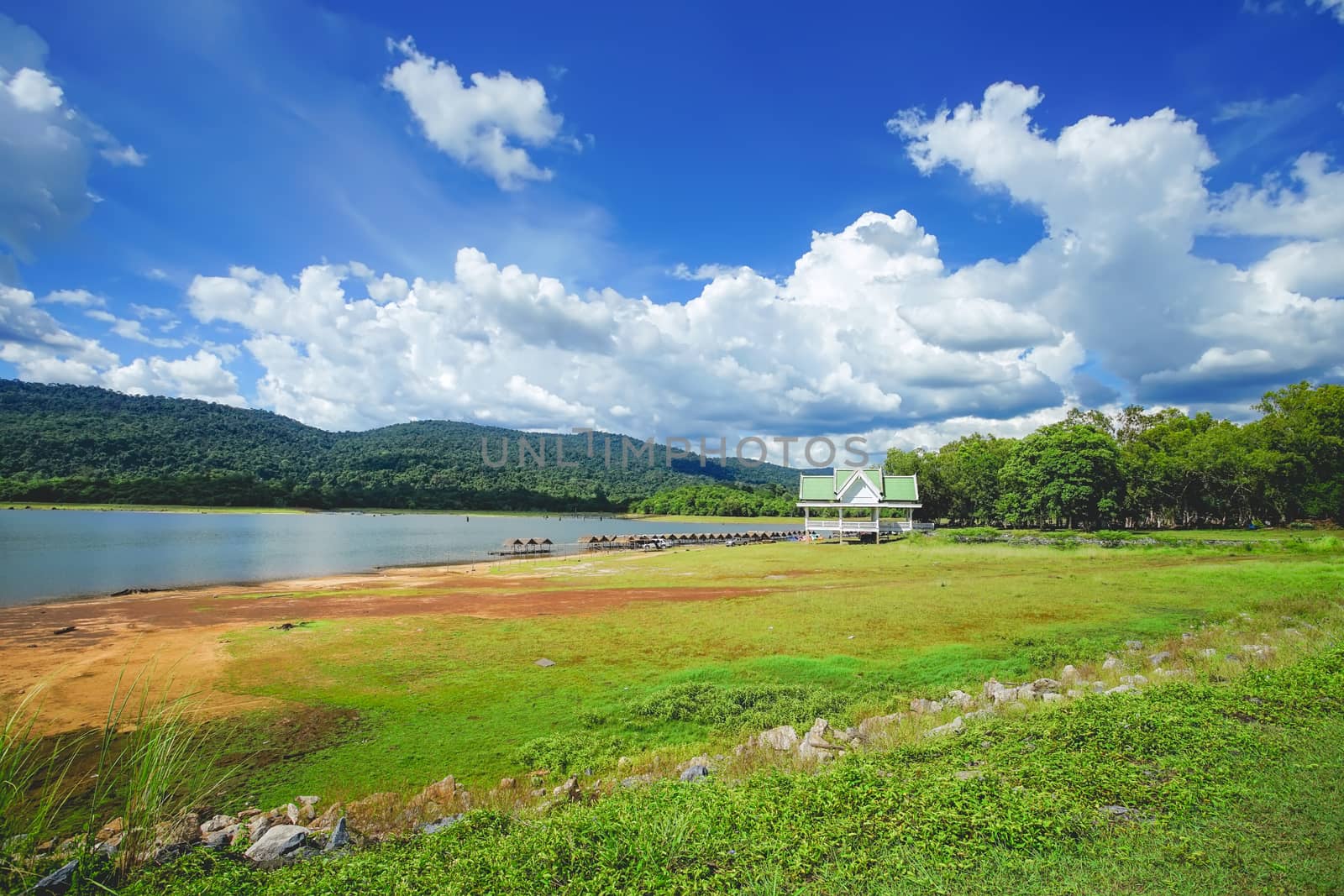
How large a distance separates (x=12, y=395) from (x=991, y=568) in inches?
7828

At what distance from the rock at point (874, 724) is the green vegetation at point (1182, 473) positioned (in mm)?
47918

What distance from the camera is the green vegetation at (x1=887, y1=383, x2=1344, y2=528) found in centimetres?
4584

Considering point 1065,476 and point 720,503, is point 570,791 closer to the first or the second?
point 1065,476

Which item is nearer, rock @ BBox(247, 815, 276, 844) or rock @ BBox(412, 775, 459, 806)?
rock @ BBox(247, 815, 276, 844)

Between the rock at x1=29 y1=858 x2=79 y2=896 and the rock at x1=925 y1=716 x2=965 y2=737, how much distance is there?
7770 millimetres

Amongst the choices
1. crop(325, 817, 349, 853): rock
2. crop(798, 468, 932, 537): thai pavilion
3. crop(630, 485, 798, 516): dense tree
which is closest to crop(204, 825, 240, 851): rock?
crop(325, 817, 349, 853): rock

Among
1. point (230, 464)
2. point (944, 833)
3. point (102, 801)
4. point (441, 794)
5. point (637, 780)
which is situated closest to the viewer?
point (944, 833)

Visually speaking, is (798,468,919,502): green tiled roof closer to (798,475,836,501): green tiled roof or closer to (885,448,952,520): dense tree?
(798,475,836,501): green tiled roof

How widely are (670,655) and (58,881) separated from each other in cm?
975

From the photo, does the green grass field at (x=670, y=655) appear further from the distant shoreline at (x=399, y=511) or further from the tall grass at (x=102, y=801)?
the distant shoreline at (x=399, y=511)

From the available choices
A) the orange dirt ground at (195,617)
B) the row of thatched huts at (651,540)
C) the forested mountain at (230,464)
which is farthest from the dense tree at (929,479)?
the forested mountain at (230,464)

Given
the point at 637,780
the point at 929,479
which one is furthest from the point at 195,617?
the point at 929,479

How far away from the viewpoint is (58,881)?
4297 millimetres

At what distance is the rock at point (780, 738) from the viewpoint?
748cm
